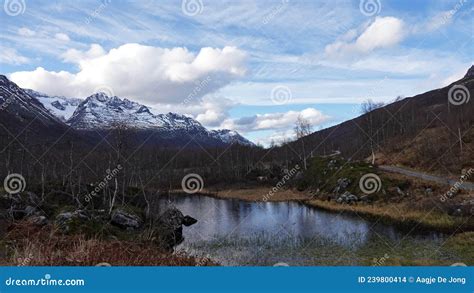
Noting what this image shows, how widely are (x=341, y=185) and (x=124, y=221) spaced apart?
34243mm

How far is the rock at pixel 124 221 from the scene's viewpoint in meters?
36.1

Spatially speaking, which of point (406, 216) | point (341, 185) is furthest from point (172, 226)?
point (341, 185)

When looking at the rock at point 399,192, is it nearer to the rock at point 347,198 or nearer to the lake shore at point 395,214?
the lake shore at point 395,214

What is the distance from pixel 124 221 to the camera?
36.6m

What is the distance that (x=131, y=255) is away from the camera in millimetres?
10336

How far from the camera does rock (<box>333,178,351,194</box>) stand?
190 feet

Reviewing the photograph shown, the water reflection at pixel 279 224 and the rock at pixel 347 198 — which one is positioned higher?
the rock at pixel 347 198

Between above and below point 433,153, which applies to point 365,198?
below

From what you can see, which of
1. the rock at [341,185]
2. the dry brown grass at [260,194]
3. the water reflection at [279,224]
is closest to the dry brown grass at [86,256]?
the water reflection at [279,224]

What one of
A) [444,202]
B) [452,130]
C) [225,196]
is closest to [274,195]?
[225,196]

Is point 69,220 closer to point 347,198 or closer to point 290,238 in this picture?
point 290,238

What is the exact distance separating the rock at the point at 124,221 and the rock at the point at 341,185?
31896 mm

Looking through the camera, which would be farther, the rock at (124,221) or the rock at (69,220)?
the rock at (124,221)

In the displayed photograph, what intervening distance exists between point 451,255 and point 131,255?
21.3 m
